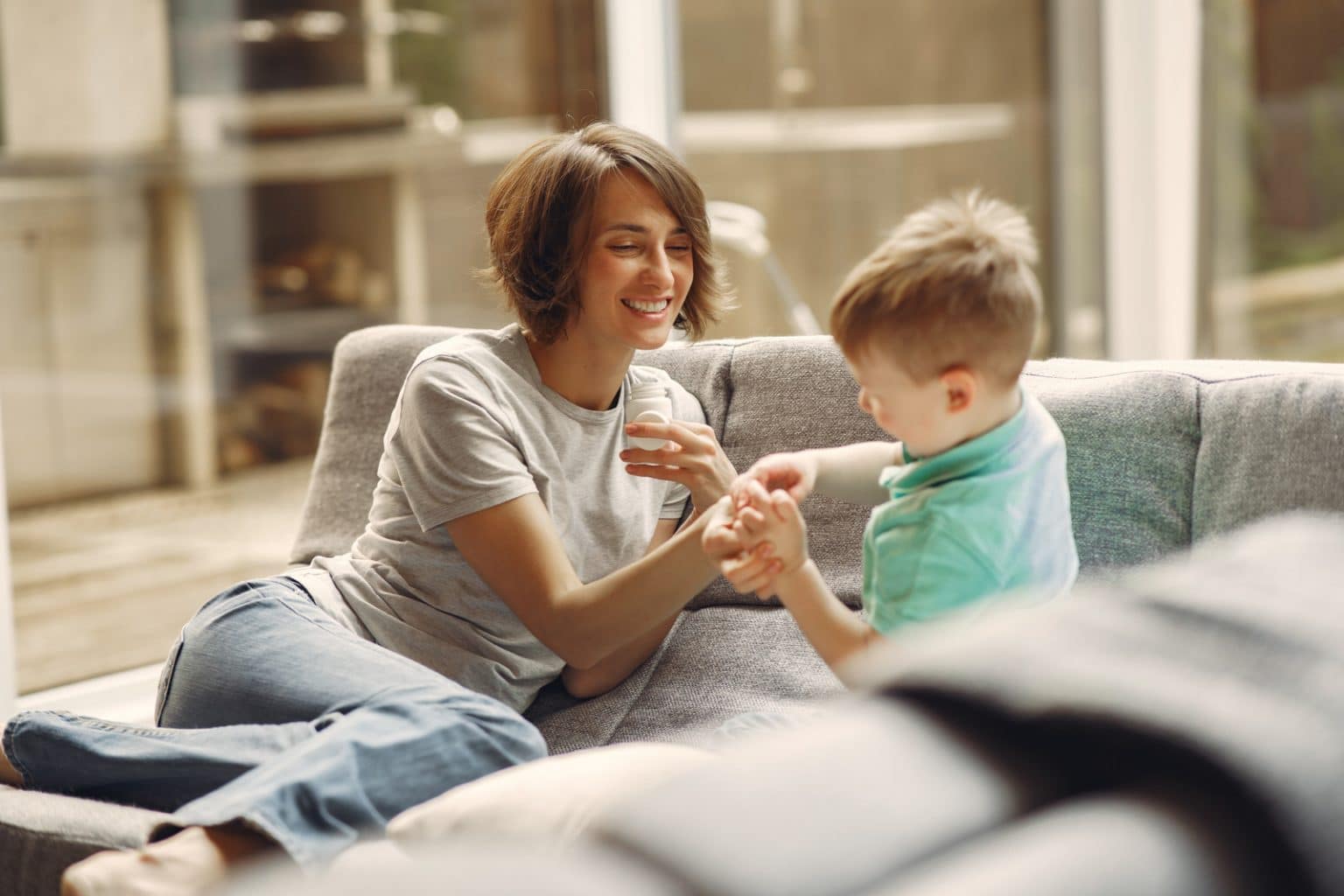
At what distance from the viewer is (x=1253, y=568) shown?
89 centimetres

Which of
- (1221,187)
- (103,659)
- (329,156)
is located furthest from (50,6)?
(1221,187)

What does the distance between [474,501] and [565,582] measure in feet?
0.46

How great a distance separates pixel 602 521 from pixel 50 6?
179 centimetres

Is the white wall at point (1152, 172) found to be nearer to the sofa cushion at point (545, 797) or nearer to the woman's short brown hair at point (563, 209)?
the woman's short brown hair at point (563, 209)

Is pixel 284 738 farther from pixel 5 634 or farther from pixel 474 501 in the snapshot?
pixel 5 634

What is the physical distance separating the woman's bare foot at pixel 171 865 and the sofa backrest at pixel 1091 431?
33.0 inches

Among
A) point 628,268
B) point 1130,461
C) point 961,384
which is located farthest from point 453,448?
point 1130,461

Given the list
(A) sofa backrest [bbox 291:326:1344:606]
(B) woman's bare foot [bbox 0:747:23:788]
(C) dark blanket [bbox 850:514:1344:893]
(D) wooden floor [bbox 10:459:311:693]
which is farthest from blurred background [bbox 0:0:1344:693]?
(C) dark blanket [bbox 850:514:1344:893]

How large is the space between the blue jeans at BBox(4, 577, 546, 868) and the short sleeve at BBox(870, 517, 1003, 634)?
1.52 feet

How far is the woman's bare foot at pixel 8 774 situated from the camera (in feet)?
5.46

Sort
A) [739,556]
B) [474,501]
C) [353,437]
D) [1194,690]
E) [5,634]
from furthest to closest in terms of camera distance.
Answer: [5,634]
[353,437]
[474,501]
[739,556]
[1194,690]

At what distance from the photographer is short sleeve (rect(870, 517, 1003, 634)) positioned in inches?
50.3

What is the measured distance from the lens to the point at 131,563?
3178 millimetres

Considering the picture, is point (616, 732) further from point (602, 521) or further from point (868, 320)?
point (868, 320)
